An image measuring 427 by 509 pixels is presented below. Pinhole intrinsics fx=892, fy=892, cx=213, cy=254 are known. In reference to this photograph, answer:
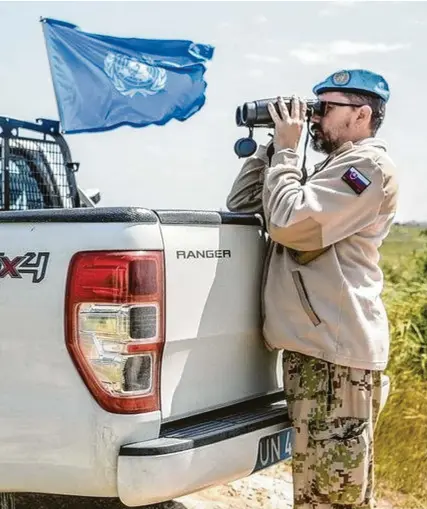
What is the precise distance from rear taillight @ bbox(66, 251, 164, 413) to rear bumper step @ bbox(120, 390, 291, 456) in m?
0.15

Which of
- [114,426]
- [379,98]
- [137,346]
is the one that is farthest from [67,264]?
[379,98]

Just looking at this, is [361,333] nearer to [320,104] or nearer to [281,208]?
[281,208]

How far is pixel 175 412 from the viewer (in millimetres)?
3332

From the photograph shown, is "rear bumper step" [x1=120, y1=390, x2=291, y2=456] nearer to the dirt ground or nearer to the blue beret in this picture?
the dirt ground

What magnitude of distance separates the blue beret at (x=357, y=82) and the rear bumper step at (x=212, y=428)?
4.59 ft

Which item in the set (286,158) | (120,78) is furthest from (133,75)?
(286,158)

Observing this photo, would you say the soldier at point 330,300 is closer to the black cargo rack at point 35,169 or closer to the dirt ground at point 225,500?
the dirt ground at point 225,500

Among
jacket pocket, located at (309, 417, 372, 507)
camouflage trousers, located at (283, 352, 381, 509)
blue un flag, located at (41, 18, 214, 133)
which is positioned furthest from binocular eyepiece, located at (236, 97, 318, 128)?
blue un flag, located at (41, 18, 214, 133)

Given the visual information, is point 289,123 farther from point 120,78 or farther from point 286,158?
point 120,78

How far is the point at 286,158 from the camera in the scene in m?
3.72

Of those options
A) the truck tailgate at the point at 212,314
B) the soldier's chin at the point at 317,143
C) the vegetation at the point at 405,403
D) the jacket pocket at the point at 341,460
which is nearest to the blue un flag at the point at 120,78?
the vegetation at the point at 405,403

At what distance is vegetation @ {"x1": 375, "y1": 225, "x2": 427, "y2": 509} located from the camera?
5.45 meters

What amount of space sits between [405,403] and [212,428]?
2.82m

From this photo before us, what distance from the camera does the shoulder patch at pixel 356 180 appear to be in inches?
140
